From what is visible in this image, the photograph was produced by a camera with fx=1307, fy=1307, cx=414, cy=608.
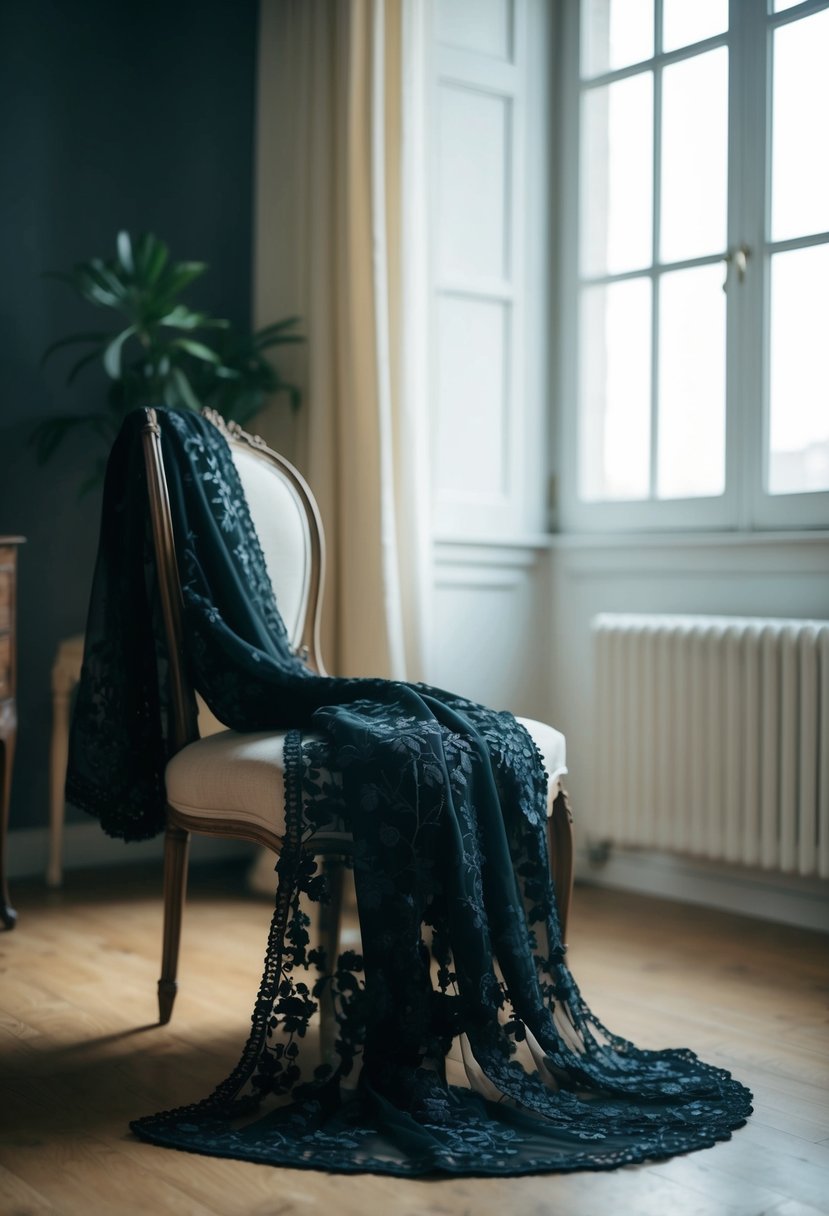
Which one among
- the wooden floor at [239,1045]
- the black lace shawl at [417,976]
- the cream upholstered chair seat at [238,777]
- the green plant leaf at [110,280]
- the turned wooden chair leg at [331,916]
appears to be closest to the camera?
the wooden floor at [239,1045]

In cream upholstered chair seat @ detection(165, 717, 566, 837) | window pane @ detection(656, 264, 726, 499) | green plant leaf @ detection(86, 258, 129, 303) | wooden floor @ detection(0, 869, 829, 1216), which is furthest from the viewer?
window pane @ detection(656, 264, 726, 499)

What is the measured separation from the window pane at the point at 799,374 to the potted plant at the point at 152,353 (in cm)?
118

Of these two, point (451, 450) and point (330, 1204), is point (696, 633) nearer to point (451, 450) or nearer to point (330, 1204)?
point (451, 450)

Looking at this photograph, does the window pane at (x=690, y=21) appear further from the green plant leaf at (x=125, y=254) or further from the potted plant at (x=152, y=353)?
the green plant leaf at (x=125, y=254)

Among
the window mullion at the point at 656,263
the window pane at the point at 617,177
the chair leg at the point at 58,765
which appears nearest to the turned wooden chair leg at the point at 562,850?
the window mullion at the point at 656,263

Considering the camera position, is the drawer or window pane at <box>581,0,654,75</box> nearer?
the drawer

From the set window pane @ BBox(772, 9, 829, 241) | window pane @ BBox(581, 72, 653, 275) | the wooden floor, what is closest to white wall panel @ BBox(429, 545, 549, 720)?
the wooden floor

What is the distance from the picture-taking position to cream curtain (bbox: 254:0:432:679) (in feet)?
10.2

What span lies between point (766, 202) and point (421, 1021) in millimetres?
2128

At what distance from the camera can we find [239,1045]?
2.12 meters

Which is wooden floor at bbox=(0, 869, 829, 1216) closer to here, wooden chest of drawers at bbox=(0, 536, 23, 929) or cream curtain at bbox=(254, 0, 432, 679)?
wooden chest of drawers at bbox=(0, 536, 23, 929)

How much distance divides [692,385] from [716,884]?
47.9 inches

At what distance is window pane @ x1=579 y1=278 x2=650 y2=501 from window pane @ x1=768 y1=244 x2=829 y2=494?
40 cm

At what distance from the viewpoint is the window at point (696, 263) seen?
2.99 m
